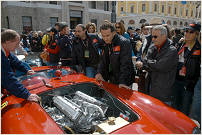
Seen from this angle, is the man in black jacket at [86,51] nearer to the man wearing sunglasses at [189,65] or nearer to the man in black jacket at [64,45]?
the man in black jacket at [64,45]

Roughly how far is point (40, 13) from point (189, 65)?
66.0 feet

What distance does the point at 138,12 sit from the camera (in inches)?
1495

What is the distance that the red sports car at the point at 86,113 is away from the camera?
1.54m

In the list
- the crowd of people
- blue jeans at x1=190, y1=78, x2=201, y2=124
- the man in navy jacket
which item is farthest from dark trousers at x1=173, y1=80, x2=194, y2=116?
the man in navy jacket

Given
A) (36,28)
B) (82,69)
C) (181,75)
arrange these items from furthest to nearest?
(36,28) → (82,69) → (181,75)

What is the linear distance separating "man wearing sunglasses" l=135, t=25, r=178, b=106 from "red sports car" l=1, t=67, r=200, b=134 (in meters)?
0.48

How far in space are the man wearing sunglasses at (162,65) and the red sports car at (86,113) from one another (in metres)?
0.48

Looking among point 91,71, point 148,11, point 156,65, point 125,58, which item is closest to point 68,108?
point 125,58

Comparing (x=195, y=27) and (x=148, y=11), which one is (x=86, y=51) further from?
(x=148, y=11)

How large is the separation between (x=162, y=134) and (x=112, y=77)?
68.6 inches

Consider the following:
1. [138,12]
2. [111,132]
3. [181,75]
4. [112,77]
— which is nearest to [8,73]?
[111,132]

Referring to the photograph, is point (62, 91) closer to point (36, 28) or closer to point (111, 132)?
point (111, 132)

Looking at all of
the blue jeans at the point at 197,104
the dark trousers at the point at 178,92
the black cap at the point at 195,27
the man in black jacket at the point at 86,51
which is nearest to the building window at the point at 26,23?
the man in black jacket at the point at 86,51

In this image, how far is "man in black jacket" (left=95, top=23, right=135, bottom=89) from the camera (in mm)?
2604
